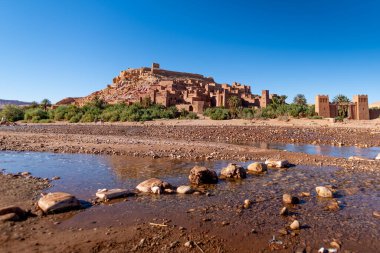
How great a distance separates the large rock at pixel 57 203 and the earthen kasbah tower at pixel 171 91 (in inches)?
1796

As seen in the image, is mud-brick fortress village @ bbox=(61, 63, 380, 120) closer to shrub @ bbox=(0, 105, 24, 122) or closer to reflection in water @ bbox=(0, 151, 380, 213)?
shrub @ bbox=(0, 105, 24, 122)

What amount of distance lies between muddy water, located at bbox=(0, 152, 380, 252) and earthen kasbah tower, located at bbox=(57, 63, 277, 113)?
4245 cm

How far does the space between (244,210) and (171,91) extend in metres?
57.4

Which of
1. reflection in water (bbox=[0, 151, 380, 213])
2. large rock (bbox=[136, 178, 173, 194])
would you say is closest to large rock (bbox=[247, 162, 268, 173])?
reflection in water (bbox=[0, 151, 380, 213])

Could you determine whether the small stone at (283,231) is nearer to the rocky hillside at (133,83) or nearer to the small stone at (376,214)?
the small stone at (376,214)

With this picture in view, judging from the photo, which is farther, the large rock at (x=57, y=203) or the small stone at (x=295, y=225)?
the large rock at (x=57, y=203)

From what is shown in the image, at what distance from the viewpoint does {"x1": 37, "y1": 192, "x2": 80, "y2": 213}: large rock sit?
5031 millimetres

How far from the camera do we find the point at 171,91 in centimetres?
6178

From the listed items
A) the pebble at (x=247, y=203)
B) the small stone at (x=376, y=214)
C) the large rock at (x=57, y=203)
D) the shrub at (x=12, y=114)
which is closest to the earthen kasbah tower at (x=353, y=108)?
the small stone at (x=376, y=214)

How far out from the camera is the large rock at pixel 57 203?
5031 mm

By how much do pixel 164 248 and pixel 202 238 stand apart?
0.64 m

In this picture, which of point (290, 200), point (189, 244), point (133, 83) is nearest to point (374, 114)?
point (290, 200)

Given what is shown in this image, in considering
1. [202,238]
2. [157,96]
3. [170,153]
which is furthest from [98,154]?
[157,96]

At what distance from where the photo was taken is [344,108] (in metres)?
44.0
